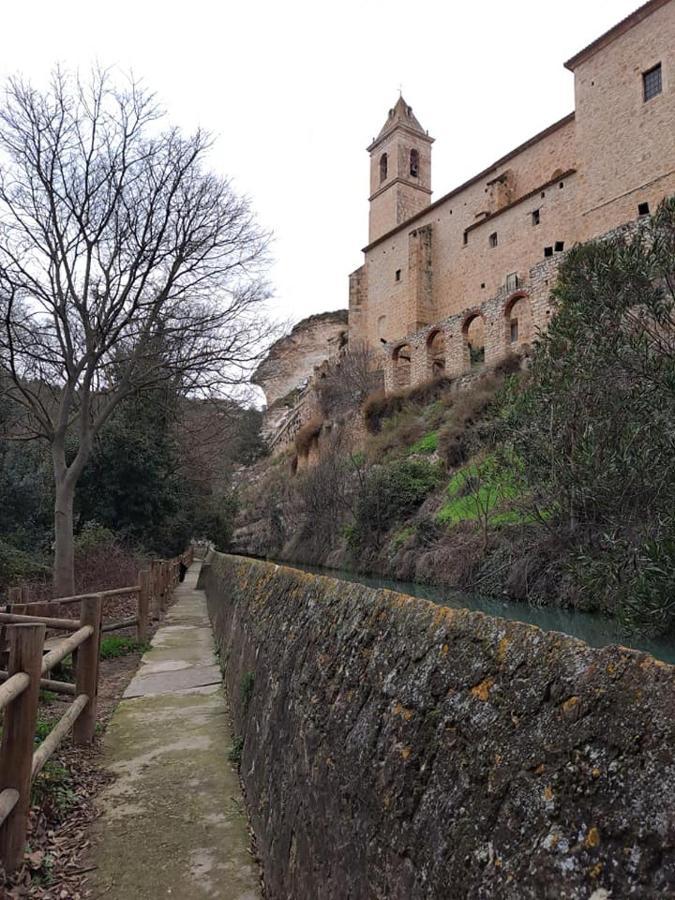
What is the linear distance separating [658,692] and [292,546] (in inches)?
1076

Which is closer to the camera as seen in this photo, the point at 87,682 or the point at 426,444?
the point at 87,682

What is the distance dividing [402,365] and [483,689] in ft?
104

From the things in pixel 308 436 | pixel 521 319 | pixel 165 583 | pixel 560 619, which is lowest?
pixel 560 619

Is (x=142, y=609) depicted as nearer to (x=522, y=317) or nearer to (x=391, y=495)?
(x=391, y=495)

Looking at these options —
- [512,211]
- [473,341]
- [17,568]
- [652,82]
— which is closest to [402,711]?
[17,568]

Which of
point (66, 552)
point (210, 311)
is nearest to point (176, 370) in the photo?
point (210, 311)

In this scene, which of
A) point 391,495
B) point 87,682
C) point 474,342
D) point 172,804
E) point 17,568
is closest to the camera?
point 172,804

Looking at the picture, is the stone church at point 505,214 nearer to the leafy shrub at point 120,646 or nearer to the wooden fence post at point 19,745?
the leafy shrub at point 120,646

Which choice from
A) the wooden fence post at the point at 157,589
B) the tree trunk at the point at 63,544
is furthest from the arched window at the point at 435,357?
the tree trunk at the point at 63,544

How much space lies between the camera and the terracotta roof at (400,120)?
51656 mm

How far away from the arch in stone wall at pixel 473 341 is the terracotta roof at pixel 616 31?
43.1 feet

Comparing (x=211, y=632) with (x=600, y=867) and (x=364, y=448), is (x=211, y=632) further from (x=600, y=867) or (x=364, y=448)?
(x=364, y=448)

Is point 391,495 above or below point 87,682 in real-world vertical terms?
above

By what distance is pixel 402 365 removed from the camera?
32688 mm
